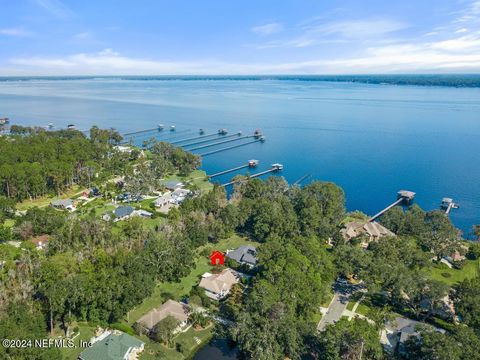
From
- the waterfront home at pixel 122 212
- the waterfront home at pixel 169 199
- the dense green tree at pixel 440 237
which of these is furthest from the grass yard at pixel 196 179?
the dense green tree at pixel 440 237

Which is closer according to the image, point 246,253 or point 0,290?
point 0,290

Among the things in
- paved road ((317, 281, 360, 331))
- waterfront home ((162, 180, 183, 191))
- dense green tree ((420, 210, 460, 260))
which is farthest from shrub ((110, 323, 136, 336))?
waterfront home ((162, 180, 183, 191))

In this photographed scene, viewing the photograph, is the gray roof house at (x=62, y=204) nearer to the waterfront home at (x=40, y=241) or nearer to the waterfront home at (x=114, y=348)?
the waterfront home at (x=40, y=241)

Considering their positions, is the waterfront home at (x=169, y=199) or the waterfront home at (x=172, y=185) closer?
the waterfront home at (x=169, y=199)

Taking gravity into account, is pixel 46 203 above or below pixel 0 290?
below

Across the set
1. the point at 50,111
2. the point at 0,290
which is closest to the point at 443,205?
the point at 0,290

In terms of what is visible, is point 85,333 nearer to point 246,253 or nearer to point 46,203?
point 246,253
